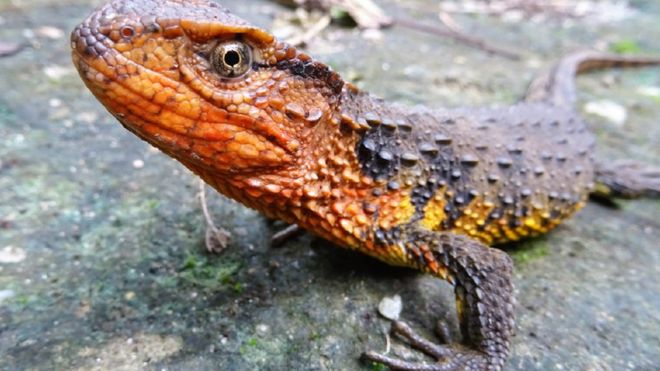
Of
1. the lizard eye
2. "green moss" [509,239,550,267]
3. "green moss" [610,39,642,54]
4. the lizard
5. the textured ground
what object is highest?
"green moss" [610,39,642,54]

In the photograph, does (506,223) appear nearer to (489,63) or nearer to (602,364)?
(602,364)

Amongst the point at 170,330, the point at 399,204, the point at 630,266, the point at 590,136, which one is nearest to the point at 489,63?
the point at 590,136

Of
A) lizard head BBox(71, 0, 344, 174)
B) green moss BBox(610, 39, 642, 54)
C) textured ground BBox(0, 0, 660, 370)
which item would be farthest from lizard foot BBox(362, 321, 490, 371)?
green moss BBox(610, 39, 642, 54)

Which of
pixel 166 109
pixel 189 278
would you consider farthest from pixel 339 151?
pixel 189 278

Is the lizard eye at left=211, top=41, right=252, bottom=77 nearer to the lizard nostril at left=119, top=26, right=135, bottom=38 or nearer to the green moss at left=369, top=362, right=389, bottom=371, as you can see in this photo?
the lizard nostril at left=119, top=26, right=135, bottom=38

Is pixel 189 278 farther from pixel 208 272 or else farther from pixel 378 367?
pixel 378 367

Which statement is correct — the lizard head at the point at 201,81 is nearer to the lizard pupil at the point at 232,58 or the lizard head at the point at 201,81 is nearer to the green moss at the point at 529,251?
the lizard pupil at the point at 232,58

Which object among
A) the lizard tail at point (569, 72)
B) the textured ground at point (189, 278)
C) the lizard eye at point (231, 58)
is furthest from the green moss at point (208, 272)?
the lizard tail at point (569, 72)
